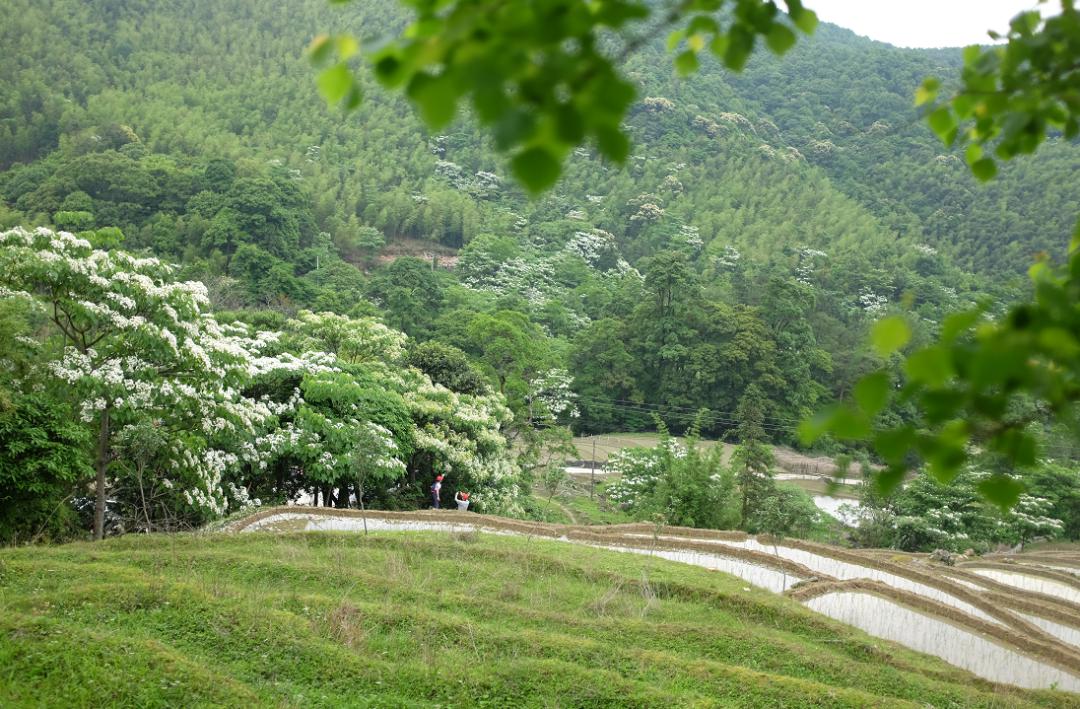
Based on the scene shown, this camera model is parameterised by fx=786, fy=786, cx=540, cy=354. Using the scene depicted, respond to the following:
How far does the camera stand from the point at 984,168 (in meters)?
2.46

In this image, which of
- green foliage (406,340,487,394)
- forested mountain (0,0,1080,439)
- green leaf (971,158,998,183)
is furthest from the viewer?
forested mountain (0,0,1080,439)

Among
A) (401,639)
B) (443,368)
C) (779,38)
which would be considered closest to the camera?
(779,38)

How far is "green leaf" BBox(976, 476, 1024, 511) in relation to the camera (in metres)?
1.55

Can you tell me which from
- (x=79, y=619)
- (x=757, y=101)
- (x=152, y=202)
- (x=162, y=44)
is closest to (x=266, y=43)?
(x=162, y=44)

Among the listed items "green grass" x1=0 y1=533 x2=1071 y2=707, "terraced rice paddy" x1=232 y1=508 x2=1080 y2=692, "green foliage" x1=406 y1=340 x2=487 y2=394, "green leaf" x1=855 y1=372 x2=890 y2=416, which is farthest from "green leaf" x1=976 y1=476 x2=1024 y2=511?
"green foliage" x1=406 y1=340 x2=487 y2=394

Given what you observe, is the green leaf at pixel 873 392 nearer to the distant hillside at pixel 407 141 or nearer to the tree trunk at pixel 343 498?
the tree trunk at pixel 343 498

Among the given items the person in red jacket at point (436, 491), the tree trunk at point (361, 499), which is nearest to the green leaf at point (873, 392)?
the tree trunk at point (361, 499)

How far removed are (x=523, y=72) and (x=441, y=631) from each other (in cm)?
621

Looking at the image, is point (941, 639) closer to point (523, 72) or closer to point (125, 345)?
point (523, 72)

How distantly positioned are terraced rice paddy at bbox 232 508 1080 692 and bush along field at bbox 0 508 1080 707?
0.21 ft

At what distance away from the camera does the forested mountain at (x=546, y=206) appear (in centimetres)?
3928

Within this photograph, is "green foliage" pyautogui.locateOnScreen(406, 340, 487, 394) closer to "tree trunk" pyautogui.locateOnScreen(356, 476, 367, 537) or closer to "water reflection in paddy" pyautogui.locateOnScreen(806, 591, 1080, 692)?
"tree trunk" pyautogui.locateOnScreen(356, 476, 367, 537)

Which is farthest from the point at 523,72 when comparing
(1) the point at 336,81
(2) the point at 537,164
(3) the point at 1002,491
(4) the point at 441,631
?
(4) the point at 441,631

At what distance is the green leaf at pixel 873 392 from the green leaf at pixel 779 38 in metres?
0.92
